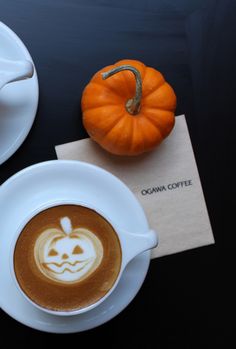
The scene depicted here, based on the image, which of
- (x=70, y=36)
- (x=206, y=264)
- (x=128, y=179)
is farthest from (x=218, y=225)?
(x=70, y=36)

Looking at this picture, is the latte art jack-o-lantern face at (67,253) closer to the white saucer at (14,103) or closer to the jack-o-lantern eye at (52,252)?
the jack-o-lantern eye at (52,252)

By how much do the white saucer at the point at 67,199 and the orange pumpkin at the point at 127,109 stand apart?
0.07 m

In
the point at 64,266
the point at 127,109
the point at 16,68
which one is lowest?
the point at 64,266

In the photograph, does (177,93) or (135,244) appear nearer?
(135,244)

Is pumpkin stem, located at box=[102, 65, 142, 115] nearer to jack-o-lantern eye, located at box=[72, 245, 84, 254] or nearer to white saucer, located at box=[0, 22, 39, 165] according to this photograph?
white saucer, located at box=[0, 22, 39, 165]

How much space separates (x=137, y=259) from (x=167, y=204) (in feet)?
0.45

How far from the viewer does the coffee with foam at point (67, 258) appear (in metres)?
0.60

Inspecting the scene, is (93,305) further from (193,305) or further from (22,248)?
(193,305)

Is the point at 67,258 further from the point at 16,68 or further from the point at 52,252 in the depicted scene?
the point at 16,68

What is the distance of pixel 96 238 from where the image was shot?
0.61 metres

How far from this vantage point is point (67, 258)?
611mm

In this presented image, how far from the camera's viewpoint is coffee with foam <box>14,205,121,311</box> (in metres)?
0.60

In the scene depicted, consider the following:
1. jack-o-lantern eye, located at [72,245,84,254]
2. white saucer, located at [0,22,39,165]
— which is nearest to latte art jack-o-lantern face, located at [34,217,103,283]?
jack-o-lantern eye, located at [72,245,84,254]

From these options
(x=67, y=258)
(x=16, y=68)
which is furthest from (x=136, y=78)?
(x=67, y=258)
